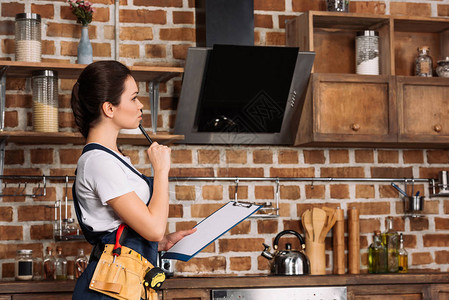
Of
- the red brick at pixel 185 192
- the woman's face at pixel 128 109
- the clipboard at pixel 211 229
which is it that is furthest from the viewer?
the red brick at pixel 185 192

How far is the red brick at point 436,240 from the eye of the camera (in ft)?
13.0

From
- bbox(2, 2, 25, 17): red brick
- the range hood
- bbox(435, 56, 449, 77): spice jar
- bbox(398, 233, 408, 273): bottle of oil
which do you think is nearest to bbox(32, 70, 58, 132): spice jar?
bbox(2, 2, 25, 17): red brick

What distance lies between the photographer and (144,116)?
3.70 m

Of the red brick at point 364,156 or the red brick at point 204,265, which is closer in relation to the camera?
the red brick at point 204,265

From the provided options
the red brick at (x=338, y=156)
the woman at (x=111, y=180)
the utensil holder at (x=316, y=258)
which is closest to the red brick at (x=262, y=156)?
the red brick at (x=338, y=156)

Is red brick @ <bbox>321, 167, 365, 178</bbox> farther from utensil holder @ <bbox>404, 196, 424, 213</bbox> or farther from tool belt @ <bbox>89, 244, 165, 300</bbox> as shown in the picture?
tool belt @ <bbox>89, 244, 165, 300</bbox>

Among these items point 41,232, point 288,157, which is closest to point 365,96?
point 288,157

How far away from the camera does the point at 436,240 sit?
3973 mm

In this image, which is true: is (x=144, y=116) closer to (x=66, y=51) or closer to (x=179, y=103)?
(x=179, y=103)

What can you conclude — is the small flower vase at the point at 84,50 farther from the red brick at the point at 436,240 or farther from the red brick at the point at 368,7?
the red brick at the point at 436,240

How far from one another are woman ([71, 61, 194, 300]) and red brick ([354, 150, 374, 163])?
2029mm

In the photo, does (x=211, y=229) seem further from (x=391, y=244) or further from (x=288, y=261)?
(x=391, y=244)

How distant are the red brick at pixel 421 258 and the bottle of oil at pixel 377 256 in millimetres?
254

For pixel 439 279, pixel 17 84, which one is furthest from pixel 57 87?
pixel 439 279
